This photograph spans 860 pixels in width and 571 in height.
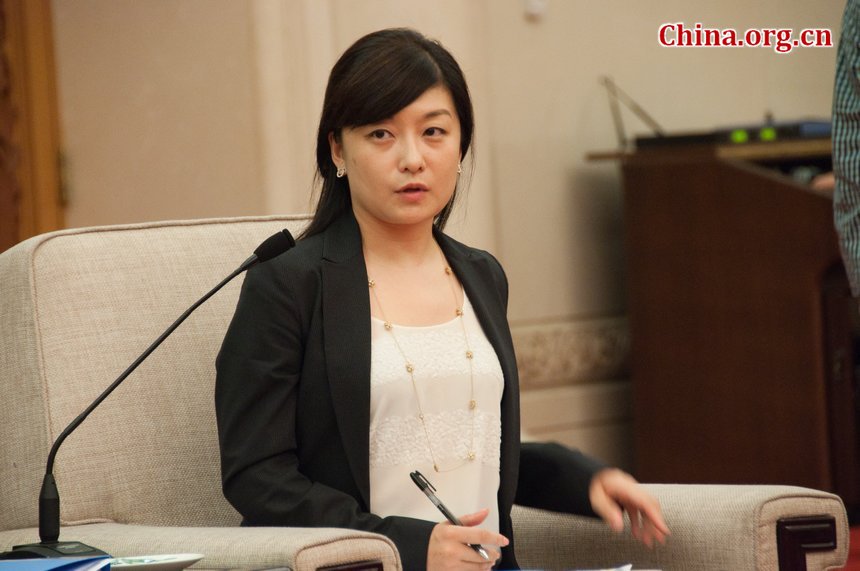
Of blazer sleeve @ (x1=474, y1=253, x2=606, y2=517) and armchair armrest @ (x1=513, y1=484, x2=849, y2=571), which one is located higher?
blazer sleeve @ (x1=474, y1=253, x2=606, y2=517)

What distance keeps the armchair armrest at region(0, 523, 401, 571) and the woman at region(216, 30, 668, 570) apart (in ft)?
0.31

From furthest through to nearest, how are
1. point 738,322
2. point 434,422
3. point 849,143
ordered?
Answer: point 738,322
point 849,143
point 434,422

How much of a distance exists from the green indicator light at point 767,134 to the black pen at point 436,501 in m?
2.93

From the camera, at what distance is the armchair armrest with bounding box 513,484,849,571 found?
1.76 metres

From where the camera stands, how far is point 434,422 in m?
1.83

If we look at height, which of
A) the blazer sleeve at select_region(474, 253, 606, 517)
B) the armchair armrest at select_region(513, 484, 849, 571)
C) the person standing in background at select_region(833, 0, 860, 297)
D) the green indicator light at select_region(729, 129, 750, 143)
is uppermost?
the green indicator light at select_region(729, 129, 750, 143)

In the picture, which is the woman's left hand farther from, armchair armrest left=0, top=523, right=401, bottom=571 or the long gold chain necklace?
armchair armrest left=0, top=523, right=401, bottom=571

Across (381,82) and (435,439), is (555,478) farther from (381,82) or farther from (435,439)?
(381,82)

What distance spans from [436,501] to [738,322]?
2841 mm

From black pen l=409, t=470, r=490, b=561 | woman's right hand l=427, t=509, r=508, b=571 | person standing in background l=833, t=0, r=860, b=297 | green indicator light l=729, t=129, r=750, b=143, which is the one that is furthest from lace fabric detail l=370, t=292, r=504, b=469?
green indicator light l=729, t=129, r=750, b=143

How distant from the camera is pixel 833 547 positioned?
1779mm

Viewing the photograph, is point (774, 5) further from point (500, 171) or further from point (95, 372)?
point (95, 372)

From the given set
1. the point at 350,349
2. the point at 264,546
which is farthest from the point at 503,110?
the point at 264,546

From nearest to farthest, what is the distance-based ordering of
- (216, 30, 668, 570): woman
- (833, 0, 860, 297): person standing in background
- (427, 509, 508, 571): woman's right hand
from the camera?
(427, 509, 508, 571): woman's right hand → (216, 30, 668, 570): woman → (833, 0, 860, 297): person standing in background
